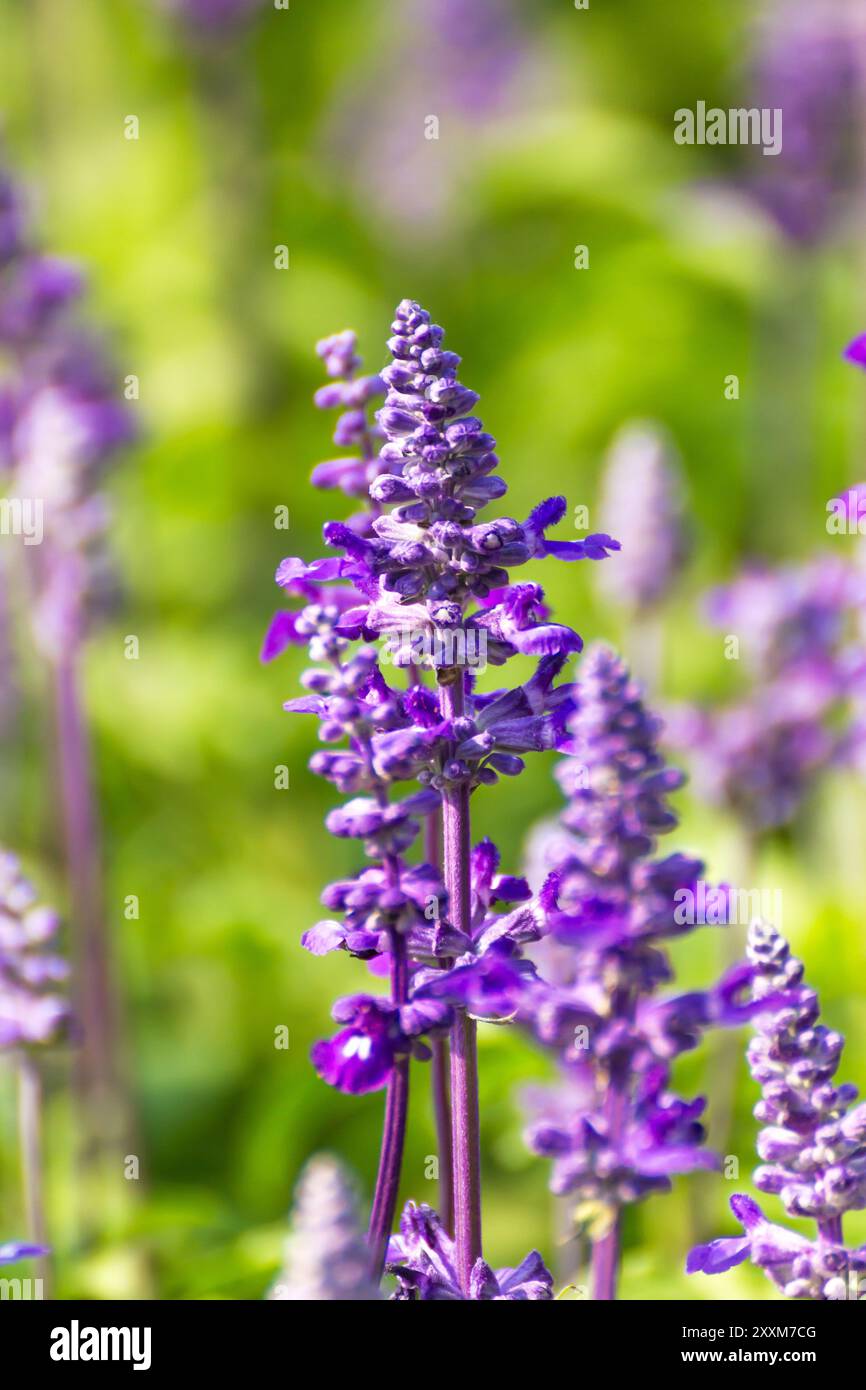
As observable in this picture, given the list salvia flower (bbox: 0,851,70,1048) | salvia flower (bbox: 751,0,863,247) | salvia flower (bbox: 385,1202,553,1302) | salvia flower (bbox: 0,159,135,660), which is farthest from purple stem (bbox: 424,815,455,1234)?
salvia flower (bbox: 751,0,863,247)

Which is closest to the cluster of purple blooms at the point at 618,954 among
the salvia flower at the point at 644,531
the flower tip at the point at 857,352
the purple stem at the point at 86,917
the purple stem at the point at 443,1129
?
the purple stem at the point at 443,1129

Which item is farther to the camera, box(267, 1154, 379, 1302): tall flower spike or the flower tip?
the flower tip

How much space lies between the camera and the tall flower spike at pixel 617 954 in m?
1.82

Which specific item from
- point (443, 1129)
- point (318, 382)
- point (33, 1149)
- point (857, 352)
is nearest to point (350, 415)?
point (857, 352)

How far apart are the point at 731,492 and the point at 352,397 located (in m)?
4.25

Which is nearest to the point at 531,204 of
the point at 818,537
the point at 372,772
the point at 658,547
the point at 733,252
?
the point at 733,252

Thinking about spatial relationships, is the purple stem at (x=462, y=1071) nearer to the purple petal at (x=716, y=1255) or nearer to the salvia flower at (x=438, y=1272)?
the salvia flower at (x=438, y=1272)

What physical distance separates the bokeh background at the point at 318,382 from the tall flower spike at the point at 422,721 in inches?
34.3

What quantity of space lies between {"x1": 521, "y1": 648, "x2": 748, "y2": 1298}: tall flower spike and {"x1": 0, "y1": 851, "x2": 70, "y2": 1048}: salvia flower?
82 centimetres

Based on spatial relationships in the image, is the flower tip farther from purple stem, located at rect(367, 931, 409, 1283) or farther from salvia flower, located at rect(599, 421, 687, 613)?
salvia flower, located at rect(599, 421, 687, 613)

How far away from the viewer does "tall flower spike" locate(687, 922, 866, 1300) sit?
1831 millimetres

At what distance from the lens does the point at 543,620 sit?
6.77 feet

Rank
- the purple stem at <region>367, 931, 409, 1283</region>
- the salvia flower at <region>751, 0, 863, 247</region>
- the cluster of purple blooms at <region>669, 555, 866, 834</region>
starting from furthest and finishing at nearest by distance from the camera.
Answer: the salvia flower at <region>751, 0, 863, 247</region>
the cluster of purple blooms at <region>669, 555, 866, 834</region>
the purple stem at <region>367, 931, 409, 1283</region>

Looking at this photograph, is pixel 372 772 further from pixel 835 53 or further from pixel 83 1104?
pixel 835 53
